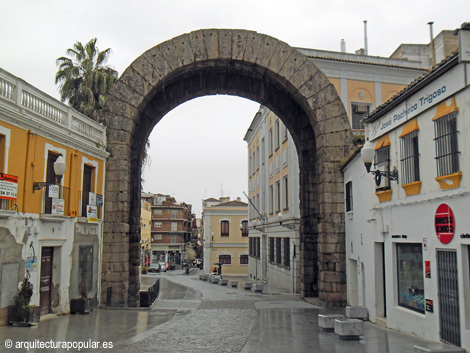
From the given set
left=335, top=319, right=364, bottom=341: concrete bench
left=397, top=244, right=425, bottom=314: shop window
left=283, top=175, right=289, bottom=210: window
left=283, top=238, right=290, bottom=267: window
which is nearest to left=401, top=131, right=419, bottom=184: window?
left=397, top=244, right=425, bottom=314: shop window

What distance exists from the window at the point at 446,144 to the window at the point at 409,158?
1.03m

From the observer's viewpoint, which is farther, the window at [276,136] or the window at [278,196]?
the window at [276,136]

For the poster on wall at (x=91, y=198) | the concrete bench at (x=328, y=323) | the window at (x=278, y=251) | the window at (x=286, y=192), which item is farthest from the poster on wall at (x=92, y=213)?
the window at (x=278, y=251)

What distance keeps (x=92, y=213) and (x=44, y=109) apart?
414 centimetres

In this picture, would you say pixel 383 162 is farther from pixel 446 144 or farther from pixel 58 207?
pixel 58 207

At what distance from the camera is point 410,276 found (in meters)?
11.1

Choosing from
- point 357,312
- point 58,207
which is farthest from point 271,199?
point 58,207

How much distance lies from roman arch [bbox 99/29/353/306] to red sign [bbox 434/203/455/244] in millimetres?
8087

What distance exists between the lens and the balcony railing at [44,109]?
38.7 feet

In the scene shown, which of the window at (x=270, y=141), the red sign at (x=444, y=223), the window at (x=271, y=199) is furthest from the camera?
the window at (x=270, y=141)

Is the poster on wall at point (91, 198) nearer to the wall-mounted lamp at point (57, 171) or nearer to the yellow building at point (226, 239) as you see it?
the wall-mounted lamp at point (57, 171)

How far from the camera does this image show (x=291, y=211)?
1004 inches

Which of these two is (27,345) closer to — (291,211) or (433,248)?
(433,248)

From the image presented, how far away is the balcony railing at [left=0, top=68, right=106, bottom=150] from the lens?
11781mm
